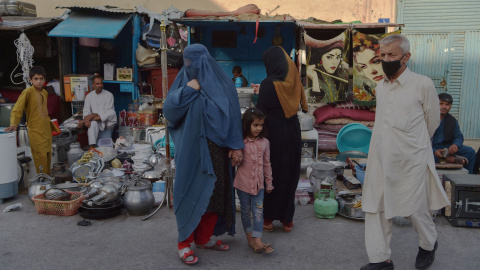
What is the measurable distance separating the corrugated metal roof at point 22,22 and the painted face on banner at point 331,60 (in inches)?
211

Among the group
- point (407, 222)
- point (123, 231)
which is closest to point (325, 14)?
point (407, 222)

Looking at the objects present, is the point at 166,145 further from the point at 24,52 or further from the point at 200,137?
the point at 24,52

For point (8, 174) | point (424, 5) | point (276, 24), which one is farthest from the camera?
point (424, 5)

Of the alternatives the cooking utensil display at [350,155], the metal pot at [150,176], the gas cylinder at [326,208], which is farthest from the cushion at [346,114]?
the metal pot at [150,176]

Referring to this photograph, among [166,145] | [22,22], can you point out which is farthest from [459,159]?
[22,22]

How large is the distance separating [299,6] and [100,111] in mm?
4772

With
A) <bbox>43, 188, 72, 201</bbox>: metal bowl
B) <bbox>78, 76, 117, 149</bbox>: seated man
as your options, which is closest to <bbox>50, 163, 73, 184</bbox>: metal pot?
<bbox>43, 188, 72, 201</bbox>: metal bowl

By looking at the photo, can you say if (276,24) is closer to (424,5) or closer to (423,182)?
(424,5)

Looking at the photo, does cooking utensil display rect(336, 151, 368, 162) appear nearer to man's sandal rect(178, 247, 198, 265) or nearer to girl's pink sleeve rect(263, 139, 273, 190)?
girl's pink sleeve rect(263, 139, 273, 190)

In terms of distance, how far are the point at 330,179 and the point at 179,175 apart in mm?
2506

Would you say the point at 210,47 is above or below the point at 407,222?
above

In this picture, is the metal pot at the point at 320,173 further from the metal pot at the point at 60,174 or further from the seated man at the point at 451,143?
the metal pot at the point at 60,174

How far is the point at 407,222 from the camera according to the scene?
461cm

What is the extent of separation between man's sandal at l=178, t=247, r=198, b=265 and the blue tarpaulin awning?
5.43m
